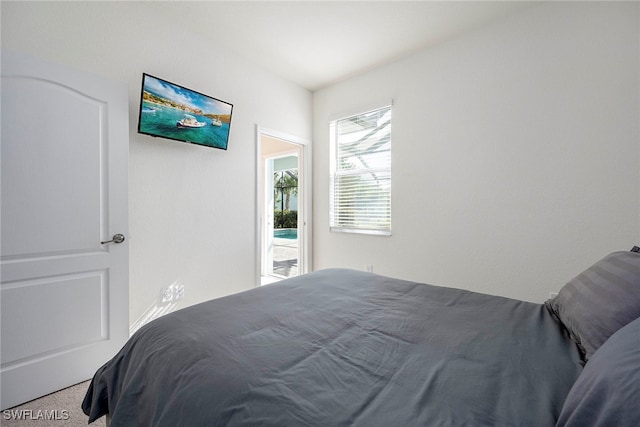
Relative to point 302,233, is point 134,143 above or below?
above

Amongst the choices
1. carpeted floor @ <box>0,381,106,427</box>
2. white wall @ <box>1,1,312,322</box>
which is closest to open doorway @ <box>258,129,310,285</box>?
white wall @ <box>1,1,312,322</box>

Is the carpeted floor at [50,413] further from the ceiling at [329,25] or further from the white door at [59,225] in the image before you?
the ceiling at [329,25]

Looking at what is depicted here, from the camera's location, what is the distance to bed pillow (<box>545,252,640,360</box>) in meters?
0.90

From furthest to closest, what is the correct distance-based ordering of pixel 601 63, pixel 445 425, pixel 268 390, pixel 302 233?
pixel 302 233
pixel 601 63
pixel 268 390
pixel 445 425

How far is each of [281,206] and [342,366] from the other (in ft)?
19.9

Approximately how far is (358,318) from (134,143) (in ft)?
7.36

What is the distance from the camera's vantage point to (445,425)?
0.66 meters

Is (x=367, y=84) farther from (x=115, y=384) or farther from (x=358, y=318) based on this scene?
(x=115, y=384)

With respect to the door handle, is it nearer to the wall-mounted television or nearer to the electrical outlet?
the electrical outlet

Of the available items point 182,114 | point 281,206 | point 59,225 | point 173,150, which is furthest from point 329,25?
Result: point 281,206

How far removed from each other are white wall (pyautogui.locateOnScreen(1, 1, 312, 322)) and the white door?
0.86 ft

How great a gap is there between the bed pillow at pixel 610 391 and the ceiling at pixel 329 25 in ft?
8.75

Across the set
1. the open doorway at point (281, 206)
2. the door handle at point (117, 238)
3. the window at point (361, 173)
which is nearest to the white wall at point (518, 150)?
the window at point (361, 173)

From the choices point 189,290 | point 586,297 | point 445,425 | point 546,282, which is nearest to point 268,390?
point 445,425
